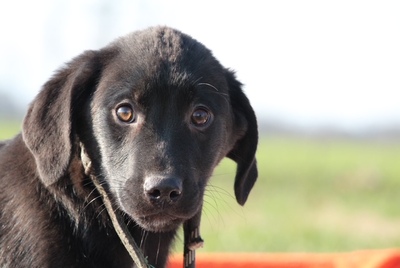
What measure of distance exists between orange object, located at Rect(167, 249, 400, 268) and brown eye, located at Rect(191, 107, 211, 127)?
1.74 metres

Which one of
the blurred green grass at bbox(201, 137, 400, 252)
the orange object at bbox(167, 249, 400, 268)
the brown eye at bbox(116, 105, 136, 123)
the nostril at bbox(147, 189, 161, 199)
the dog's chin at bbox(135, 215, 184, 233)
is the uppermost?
the brown eye at bbox(116, 105, 136, 123)

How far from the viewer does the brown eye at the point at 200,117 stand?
12.9 feet

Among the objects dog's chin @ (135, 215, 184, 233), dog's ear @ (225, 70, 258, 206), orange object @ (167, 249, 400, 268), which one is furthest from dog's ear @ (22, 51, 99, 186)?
orange object @ (167, 249, 400, 268)

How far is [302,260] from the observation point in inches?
227

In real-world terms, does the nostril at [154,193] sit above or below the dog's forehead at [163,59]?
below

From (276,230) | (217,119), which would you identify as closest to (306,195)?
(276,230)

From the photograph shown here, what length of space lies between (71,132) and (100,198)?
333 mm

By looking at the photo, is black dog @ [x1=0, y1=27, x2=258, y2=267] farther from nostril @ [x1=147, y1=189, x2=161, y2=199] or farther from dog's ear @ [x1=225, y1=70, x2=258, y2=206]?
dog's ear @ [x1=225, y1=70, x2=258, y2=206]

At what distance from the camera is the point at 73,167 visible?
3.96 meters

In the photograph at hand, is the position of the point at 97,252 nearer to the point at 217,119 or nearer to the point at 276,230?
the point at 217,119

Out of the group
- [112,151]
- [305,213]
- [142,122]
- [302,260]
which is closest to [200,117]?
[142,122]

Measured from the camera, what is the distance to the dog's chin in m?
3.70

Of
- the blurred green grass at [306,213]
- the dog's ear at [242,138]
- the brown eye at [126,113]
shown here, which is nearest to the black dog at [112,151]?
the brown eye at [126,113]

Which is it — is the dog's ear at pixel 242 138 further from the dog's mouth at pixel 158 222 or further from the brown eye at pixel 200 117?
the dog's mouth at pixel 158 222
